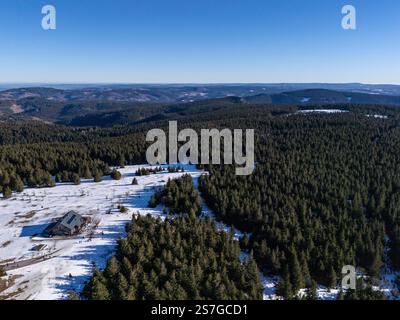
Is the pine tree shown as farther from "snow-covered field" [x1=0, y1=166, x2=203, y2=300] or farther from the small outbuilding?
the small outbuilding

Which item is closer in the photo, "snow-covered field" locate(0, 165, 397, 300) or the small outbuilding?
"snow-covered field" locate(0, 165, 397, 300)

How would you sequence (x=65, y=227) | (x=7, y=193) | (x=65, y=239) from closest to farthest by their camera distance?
(x=65, y=239) → (x=65, y=227) → (x=7, y=193)

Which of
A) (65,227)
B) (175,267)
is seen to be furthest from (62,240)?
(175,267)

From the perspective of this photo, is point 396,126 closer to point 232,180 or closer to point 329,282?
point 232,180

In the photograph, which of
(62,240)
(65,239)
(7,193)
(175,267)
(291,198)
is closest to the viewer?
(175,267)

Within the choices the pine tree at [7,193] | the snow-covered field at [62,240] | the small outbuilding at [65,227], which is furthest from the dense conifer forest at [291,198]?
the small outbuilding at [65,227]

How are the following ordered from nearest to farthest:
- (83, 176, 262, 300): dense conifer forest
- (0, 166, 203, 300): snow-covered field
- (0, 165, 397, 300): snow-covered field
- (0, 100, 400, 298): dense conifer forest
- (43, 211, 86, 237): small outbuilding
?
(83, 176, 262, 300): dense conifer forest, (0, 166, 203, 300): snow-covered field, (0, 165, 397, 300): snow-covered field, (43, 211, 86, 237): small outbuilding, (0, 100, 400, 298): dense conifer forest

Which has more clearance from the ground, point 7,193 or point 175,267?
point 7,193

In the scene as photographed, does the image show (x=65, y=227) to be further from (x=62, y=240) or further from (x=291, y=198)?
(x=291, y=198)

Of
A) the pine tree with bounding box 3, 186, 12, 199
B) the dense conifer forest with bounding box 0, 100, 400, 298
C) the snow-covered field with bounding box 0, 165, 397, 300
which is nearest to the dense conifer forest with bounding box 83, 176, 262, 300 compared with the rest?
the dense conifer forest with bounding box 0, 100, 400, 298
